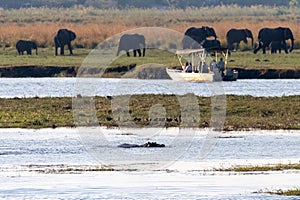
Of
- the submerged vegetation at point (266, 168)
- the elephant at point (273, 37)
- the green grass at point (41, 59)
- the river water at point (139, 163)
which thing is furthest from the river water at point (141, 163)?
the elephant at point (273, 37)

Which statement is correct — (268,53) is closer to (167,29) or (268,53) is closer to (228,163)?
(167,29)

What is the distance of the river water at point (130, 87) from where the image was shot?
39.0 meters

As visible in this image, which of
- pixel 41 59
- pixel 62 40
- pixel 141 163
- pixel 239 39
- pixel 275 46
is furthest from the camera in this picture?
pixel 239 39

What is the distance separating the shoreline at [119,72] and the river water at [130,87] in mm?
909

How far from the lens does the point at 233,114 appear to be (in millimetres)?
31266

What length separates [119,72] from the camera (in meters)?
48.7

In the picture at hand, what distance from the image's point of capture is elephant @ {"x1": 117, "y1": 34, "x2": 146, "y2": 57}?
55.0 metres

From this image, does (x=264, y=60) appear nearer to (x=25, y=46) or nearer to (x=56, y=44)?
(x=56, y=44)

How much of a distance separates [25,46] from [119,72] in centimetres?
700

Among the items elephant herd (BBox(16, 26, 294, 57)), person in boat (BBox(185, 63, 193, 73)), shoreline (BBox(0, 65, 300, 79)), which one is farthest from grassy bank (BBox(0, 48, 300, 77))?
person in boat (BBox(185, 63, 193, 73))

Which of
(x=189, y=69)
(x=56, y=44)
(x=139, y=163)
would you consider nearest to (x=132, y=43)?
(x=56, y=44)

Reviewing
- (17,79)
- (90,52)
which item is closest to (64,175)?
(17,79)

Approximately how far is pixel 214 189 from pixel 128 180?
70.1 inches

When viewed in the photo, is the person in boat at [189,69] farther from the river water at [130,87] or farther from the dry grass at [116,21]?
the dry grass at [116,21]
